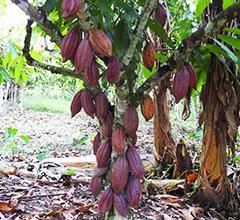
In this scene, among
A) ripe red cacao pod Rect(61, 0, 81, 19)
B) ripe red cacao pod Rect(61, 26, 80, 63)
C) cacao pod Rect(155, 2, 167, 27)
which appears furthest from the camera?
cacao pod Rect(155, 2, 167, 27)

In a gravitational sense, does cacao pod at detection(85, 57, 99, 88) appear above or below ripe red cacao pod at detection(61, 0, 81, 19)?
below

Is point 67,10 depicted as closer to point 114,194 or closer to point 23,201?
point 114,194

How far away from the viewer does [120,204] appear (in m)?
0.75

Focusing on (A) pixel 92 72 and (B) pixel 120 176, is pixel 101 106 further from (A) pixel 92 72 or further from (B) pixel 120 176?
(B) pixel 120 176

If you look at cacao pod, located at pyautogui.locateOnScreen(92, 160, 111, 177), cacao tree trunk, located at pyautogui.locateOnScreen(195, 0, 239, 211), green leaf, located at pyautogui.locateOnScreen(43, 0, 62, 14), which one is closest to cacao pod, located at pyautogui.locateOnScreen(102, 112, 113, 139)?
cacao pod, located at pyautogui.locateOnScreen(92, 160, 111, 177)

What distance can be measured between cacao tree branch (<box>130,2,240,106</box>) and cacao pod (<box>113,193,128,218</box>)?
0.35m

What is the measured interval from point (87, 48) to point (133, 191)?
0.52 metres

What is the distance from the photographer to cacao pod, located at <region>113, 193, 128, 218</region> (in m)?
0.75

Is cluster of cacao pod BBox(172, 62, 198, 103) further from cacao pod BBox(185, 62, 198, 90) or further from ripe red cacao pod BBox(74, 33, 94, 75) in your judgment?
ripe red cacao pod BBox(74, 33, 94, 75)

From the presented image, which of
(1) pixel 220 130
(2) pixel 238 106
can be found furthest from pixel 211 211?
(2) pixel 238 106

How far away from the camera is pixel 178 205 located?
4.23ft

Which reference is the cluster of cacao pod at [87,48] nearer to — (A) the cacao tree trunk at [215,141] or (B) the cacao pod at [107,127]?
(B) the cacao pod at [107,127]

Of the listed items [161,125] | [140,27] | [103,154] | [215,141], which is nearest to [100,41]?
[140,27]

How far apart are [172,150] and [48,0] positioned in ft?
5.07
